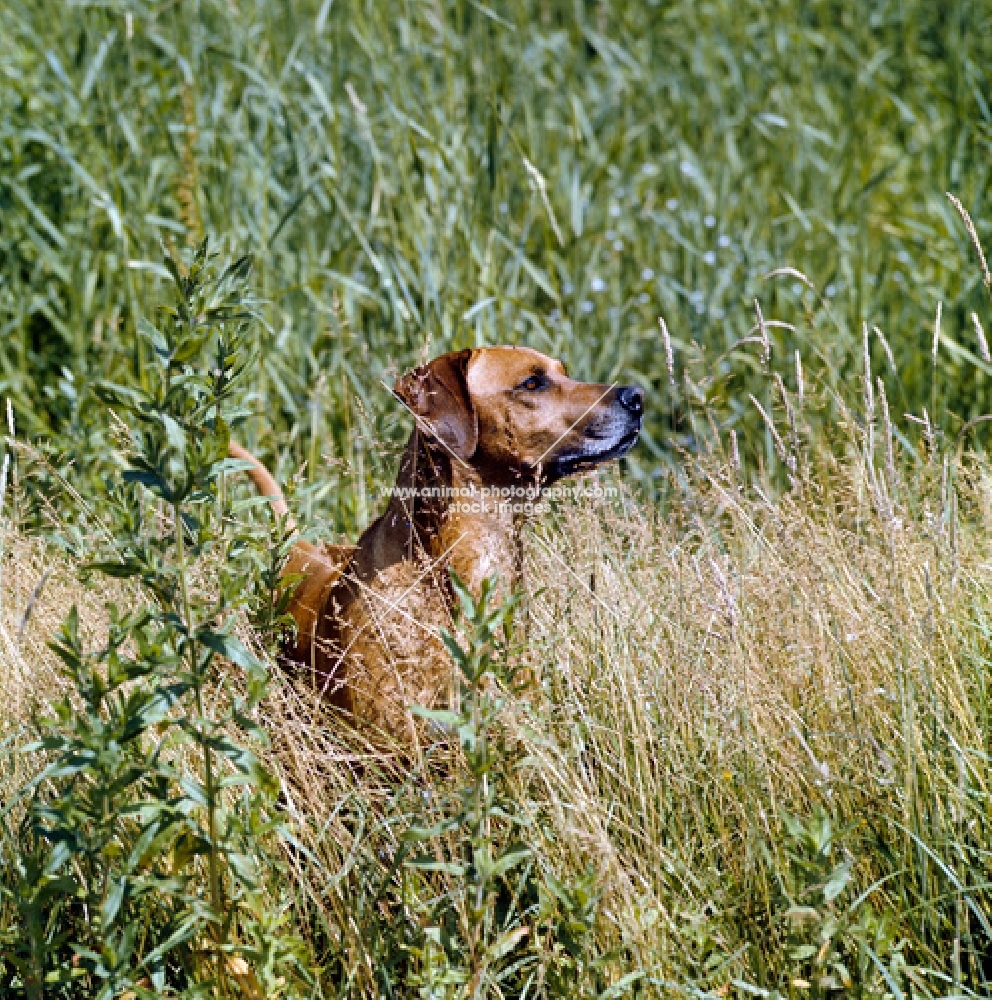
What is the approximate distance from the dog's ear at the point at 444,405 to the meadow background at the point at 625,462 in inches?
7.3

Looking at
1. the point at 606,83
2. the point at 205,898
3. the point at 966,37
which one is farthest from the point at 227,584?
the point at 606,83

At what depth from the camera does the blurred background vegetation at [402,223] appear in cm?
454

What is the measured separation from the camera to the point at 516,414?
3543 mm

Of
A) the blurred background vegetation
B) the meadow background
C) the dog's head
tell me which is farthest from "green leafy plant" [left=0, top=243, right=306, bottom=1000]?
the blurred background vegetation

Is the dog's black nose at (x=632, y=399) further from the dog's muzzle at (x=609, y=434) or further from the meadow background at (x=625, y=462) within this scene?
the meadow background at (x=625, y=462)

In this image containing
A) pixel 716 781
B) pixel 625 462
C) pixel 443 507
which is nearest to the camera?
pixel 716 781

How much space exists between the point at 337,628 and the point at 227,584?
115cm

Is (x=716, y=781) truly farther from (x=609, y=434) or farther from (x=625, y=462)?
(x=625, y=462)

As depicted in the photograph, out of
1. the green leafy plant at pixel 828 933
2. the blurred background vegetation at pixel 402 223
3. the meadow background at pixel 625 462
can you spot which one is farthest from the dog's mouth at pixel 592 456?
the green leafy plant at pixel 828 933

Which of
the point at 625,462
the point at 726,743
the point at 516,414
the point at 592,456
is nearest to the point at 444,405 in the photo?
the point at 516,414

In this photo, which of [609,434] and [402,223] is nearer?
A: [609,434]

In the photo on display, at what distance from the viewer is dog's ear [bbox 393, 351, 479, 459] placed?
3.42 metres

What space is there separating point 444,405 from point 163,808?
4.91ft

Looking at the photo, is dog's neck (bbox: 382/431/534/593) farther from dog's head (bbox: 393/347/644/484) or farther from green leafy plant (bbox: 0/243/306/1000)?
green leafy plant (bbox: 0/243/306/1000)
